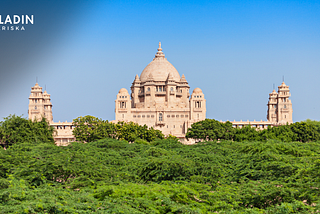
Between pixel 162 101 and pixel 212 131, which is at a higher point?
pixel 162 101

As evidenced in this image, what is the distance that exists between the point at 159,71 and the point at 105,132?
44.4 metres

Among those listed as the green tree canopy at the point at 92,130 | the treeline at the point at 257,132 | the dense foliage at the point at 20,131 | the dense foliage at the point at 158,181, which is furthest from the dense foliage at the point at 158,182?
the green tree canopy at the point at 92,130

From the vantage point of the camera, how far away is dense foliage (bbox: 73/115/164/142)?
226ft

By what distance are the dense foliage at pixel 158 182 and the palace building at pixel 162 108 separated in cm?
5810

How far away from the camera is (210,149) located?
126 ft

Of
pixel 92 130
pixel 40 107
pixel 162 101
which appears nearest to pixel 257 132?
pixel 92 130

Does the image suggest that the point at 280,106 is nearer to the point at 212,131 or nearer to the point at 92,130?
the point at 212,131

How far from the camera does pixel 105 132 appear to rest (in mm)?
68750

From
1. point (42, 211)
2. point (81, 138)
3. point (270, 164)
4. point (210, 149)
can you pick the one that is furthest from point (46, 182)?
point (81, 138)

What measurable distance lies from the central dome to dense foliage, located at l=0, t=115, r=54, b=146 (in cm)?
5520

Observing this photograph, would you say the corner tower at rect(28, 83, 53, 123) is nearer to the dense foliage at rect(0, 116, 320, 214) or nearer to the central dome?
the central dome

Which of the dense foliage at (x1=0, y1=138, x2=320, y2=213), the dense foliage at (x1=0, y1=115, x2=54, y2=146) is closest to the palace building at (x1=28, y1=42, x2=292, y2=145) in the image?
the dense foliage at (x1=0, y1=115, x2=54, y2=146)

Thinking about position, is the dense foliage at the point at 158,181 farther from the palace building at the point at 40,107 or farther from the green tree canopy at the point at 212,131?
the palace building at the point at 40,107

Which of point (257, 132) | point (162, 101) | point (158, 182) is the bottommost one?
point (158, 182)
